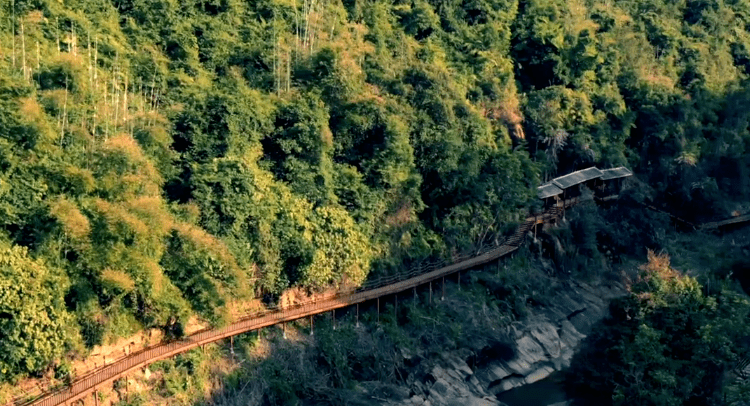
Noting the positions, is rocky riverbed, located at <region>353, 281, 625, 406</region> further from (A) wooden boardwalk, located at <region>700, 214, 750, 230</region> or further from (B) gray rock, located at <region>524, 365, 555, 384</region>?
(A) wooden boardwalk, located at <region>700, 214, 750, 230</region>

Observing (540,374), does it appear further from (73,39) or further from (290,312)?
(73,39)

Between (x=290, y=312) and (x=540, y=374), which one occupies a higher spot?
(x=290, y=312)

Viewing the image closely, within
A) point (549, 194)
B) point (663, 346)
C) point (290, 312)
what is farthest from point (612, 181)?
point (290, 312)

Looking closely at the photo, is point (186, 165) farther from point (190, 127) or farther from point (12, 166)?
point (12, 166)

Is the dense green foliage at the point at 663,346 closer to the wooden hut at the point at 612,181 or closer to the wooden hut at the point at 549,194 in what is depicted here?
the wooden hut at the point at 549,194

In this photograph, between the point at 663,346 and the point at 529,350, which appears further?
the point at 529,350

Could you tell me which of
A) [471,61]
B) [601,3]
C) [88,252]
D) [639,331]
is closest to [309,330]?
[88,252]
